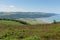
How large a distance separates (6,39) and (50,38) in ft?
17.4

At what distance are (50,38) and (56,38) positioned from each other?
790 millimetres

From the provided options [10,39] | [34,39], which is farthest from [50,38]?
[10,39]

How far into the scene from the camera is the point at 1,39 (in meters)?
22.7

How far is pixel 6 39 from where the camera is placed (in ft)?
72.8

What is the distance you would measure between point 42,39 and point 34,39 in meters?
2.17

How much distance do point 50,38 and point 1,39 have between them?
5912 millimetres

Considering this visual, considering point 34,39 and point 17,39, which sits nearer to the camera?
point 34,39

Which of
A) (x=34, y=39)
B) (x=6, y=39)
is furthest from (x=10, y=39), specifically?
(x=34, y=39)

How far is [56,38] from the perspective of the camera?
76.0ft

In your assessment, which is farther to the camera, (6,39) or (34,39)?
(6,39)

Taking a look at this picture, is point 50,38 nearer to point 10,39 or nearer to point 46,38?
point 46,38

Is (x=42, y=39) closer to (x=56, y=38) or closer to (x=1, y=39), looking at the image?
(x=56, y=38)

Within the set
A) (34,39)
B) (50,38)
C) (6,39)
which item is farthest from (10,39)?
(50,38)

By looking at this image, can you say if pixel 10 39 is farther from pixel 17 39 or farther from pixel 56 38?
pixel 56 38
